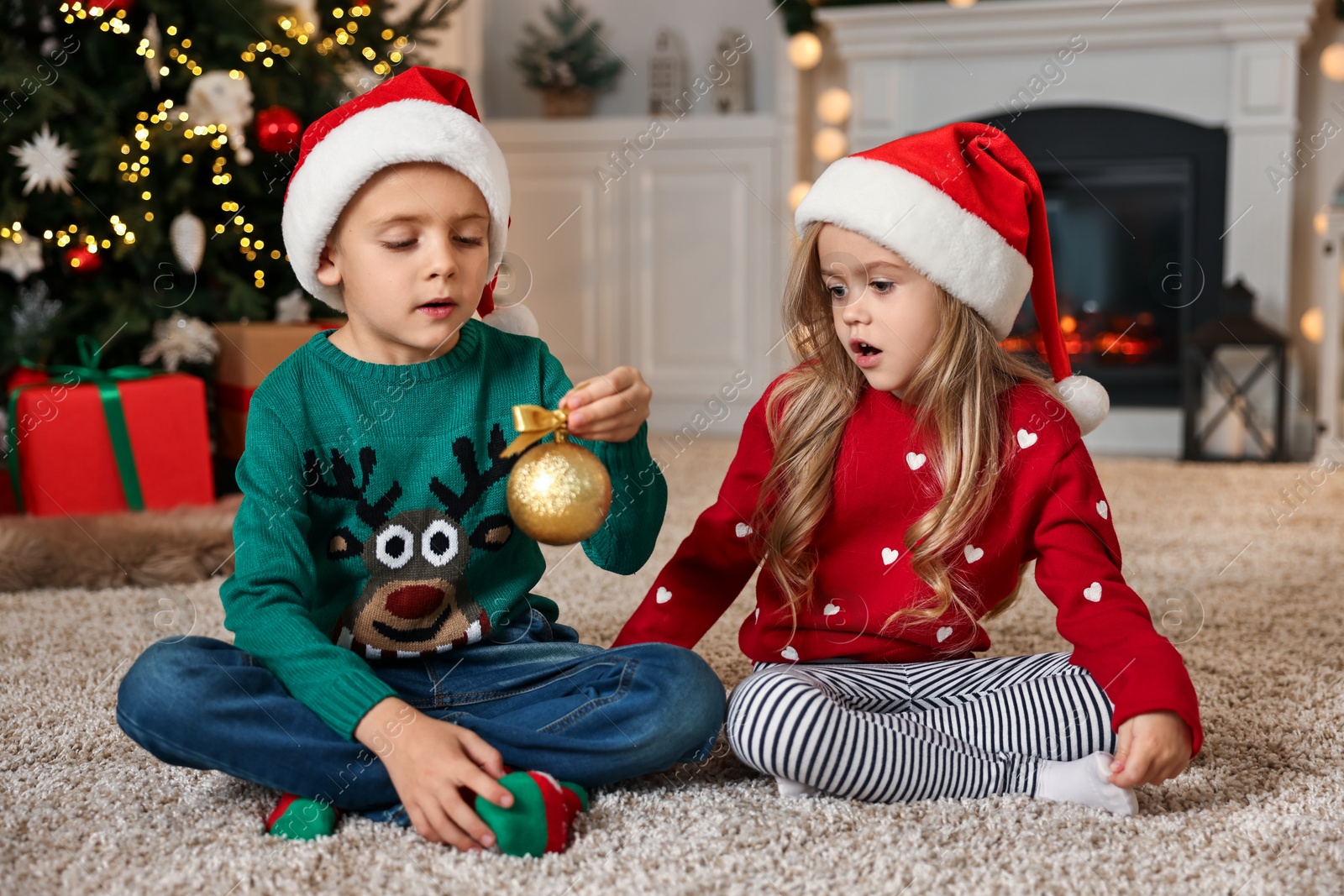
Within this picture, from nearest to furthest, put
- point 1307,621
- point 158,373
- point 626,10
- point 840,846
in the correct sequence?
point 840,846
point 1307,621
point 158,373
point 626,10

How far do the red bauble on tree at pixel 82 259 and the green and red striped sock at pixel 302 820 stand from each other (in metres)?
1.37

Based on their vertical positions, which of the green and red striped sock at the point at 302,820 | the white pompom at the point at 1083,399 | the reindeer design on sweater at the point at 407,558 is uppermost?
the white pompom at the point at 1083,399

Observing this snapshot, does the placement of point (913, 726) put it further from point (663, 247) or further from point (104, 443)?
point (663, 247)

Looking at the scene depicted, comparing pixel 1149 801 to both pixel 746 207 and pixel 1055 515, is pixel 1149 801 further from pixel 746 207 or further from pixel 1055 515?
pixel 746 207

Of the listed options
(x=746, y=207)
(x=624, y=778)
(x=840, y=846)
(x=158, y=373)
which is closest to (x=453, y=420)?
(x=624, y=778)

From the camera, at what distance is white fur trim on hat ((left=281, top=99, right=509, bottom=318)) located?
85 cm

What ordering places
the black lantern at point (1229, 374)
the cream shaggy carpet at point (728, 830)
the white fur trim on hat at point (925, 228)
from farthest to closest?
the black lantern at point (1229, 374) → the white fur trim on hat at point (925, 228) → the cream shaggy carpet at point (728, 830)

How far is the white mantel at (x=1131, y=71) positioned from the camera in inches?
116

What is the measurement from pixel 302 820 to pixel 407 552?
0.21 m

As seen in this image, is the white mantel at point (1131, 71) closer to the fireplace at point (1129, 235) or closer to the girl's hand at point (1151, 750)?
the fireplace at point (1129, 235)

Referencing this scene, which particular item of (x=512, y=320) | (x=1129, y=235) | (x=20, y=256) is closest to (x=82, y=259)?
(x=20, y=256)

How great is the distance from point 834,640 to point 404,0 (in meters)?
2.78

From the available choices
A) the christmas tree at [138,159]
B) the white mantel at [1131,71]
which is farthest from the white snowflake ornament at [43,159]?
the white mantel at [1131,71]

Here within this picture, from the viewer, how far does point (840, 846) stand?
29.4 inches
